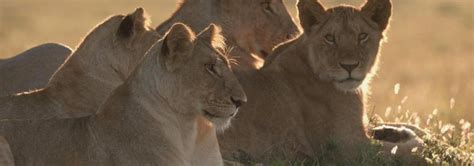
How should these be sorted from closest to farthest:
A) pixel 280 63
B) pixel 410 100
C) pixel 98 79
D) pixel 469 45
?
pixel 98 79 → pixel 280 63 → pixel 410 100 → pixel 469 45

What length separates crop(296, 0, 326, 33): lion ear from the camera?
8.79 m

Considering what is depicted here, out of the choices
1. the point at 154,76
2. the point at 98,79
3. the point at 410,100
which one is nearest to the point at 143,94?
the point at 154,76

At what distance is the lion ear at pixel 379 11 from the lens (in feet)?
28.8

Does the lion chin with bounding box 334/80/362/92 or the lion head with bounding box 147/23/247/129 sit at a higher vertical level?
the lion head with bounding box 147/23/247/129

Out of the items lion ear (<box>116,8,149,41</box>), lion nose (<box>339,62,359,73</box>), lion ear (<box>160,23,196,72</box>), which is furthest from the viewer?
lion nose (<box>339,62,359,73</box>)

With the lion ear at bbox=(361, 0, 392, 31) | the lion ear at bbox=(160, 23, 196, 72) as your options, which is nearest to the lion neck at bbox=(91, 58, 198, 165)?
the lion ear at bbox=(160, 23, 196, 72)

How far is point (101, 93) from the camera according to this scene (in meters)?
8.36

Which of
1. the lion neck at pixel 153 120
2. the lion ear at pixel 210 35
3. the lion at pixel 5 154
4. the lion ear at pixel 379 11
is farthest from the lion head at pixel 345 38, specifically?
the lion at pixel 5 154

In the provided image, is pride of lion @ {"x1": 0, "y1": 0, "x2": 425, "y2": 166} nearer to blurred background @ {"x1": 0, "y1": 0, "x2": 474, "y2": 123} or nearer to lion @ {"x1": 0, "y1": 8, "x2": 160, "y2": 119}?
lion @ {"x1": 0, "y1": 8, "x2": 160, "y2": 119}

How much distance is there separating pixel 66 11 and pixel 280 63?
29.9 meters

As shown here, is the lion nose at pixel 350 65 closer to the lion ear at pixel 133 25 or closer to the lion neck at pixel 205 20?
the lion ear at pixel 133 25

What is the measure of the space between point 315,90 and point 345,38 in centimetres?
44

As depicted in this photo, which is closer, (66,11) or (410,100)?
(410,100)

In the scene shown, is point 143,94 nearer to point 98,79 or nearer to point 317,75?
point 98,79
